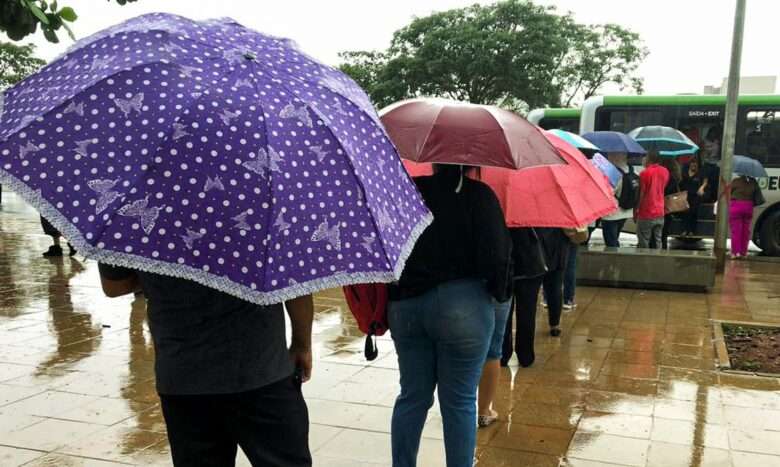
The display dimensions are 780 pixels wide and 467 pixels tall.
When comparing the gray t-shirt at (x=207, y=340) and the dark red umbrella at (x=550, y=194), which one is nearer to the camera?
the gray t-shirt at (x=207, y=340)

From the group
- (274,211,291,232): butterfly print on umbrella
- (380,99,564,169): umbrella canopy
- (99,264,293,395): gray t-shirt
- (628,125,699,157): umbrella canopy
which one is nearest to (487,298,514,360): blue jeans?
(380,99,564,169): umbrella canopy

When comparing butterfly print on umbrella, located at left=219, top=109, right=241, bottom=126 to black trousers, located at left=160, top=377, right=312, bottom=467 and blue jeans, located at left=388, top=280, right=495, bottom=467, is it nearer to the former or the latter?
black trousers, located at left=160, top=377, right=312, bottom=467

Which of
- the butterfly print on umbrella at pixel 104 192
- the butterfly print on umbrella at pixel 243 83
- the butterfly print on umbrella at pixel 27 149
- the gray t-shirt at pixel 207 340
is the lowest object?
the gray t-shirt at pixel 207 340

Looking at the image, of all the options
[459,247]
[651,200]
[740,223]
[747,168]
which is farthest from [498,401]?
[740,223]

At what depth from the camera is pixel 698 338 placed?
684 cm

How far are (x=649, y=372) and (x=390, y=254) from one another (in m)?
4.24

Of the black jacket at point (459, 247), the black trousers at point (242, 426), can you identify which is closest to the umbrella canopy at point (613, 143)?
the black jacket at point (459, 247)

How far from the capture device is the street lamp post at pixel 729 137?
1096cm

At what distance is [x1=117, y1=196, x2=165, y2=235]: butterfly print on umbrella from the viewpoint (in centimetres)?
181

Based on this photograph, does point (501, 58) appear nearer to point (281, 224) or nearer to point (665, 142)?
point (665, 142)

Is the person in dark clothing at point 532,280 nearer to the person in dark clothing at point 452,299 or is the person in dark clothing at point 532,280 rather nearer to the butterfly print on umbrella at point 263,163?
the person in dark clothing at point 452,299

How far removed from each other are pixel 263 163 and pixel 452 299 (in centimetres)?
139

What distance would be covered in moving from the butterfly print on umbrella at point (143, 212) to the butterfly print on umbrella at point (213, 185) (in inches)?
5.2

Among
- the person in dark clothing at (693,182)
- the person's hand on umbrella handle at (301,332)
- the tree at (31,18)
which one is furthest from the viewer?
the person in dark clothing at (693,182)
